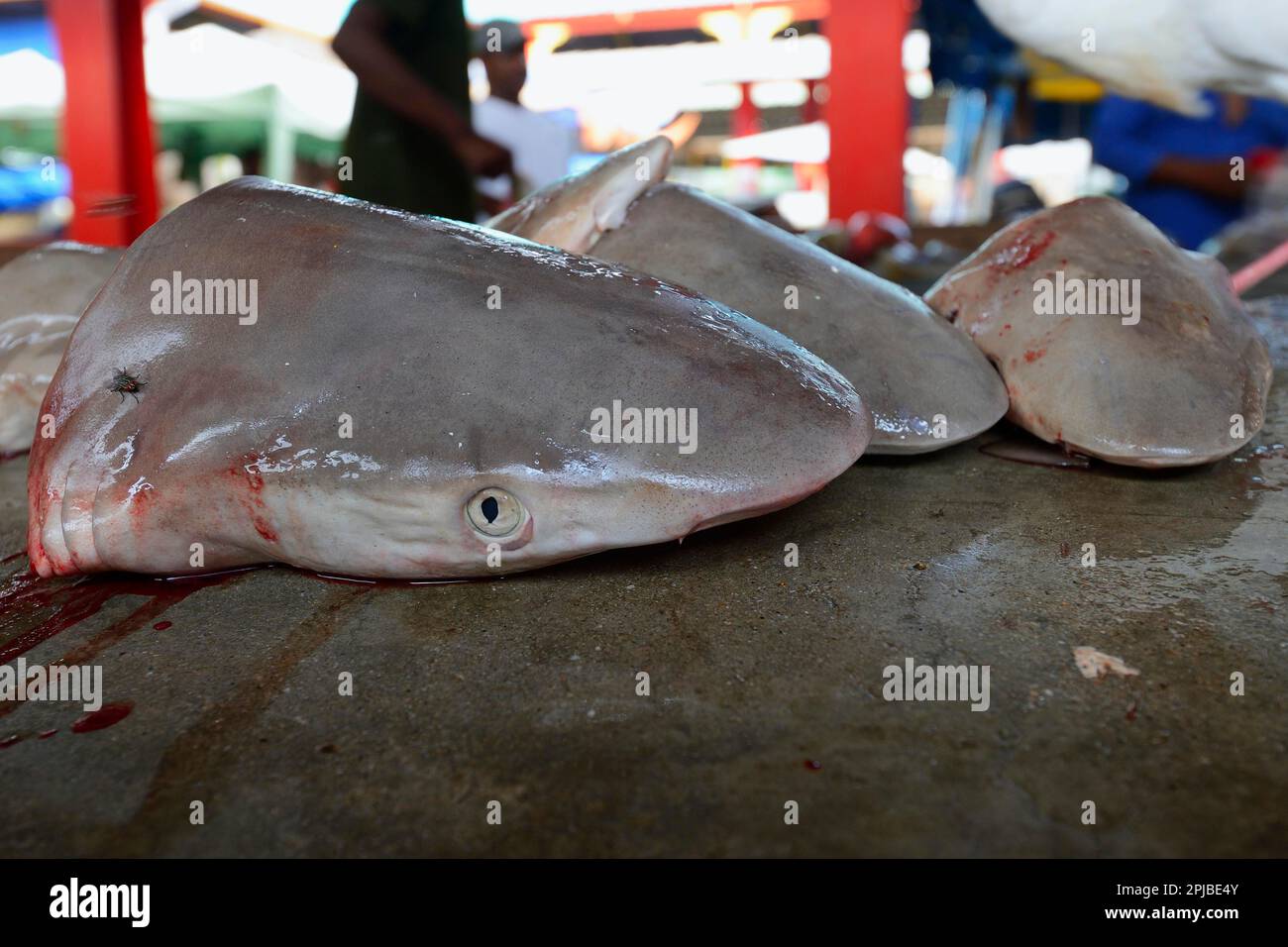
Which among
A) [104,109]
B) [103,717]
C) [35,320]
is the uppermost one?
[104,109]

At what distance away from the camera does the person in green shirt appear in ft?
12.5

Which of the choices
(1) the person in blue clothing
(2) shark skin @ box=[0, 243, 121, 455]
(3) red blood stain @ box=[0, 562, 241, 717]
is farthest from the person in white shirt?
(3) red blood stain @ box=[0, 562, 241, 717]

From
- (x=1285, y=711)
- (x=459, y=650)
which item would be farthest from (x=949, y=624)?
(x=459, y=650)

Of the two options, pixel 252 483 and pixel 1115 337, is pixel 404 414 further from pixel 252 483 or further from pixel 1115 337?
pixel 1115 337

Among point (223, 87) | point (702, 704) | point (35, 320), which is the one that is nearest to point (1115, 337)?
point (702, 704)

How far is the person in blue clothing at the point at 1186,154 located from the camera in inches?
215

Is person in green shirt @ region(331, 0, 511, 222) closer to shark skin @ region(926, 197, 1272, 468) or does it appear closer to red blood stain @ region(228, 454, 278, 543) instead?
shark skin @ region(926, 197, 1272, 468)

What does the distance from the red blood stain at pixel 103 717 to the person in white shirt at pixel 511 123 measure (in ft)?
13.8

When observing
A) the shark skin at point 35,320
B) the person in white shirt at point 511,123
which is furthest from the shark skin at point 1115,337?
the person in white shirt at point 511,123

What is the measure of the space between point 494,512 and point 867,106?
7.65 meters

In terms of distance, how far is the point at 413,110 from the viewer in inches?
154

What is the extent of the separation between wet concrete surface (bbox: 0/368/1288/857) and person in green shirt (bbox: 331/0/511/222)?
2479 mm

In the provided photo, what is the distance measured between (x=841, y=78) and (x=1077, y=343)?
6.75 metres
